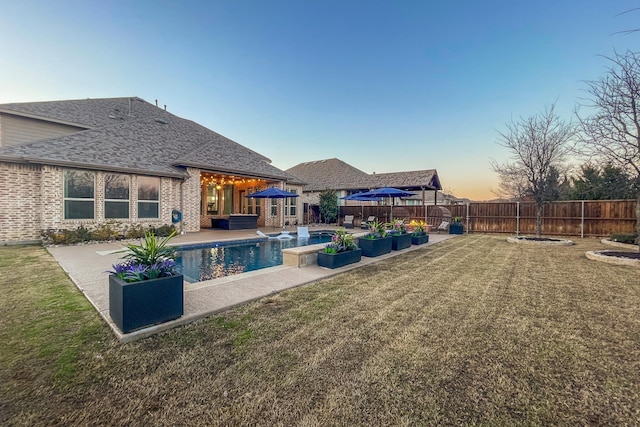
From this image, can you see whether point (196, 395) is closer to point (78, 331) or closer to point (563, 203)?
point (78, 331)

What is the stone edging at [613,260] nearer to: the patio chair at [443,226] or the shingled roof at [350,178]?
the patio chair at [443,226]

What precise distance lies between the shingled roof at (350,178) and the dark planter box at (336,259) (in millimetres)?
16271

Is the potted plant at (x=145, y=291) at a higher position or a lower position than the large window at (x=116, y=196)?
lower

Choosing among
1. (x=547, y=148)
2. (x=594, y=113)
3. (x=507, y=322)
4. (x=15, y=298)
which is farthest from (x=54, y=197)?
(x=547, y=148)

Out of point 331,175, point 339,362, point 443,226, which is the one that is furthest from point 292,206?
point 339,362

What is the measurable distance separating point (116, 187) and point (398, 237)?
12271mm

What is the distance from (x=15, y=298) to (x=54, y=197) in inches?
322

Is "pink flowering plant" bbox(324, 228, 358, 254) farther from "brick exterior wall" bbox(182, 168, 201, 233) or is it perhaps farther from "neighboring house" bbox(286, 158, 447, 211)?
"neighboring house" bbox(286, 158, 447, 211)

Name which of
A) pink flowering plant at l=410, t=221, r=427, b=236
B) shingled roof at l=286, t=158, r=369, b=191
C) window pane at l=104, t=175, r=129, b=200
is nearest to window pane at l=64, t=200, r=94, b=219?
window pane at l=104, t=175, r=129, b=200

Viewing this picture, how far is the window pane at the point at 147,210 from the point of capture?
1272cm

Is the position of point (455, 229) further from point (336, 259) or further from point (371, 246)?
point (336, 259)

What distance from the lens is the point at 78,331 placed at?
329 centimetres

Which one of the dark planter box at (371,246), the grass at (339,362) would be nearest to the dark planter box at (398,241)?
the dark planter box at (371,246)

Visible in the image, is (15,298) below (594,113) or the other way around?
below
